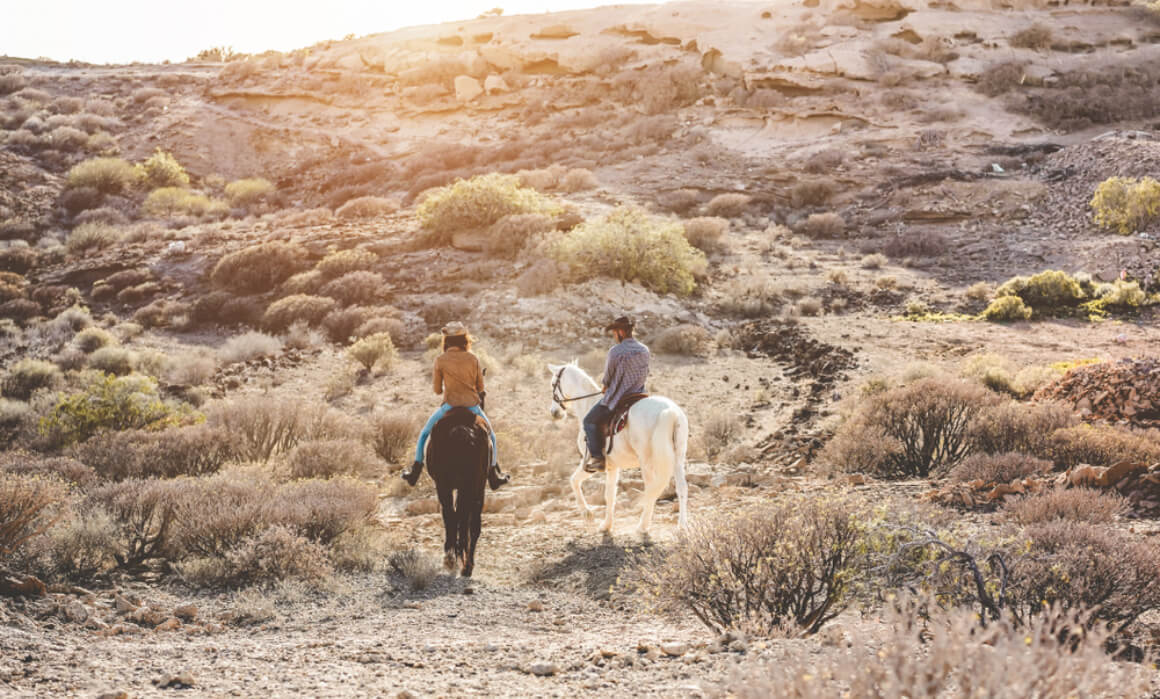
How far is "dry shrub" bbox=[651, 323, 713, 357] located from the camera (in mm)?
18859

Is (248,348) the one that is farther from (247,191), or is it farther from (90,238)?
(247,191)

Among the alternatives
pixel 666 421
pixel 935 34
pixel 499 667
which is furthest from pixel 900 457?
pixel 935 34

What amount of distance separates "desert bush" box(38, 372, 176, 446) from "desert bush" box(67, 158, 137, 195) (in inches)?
1116

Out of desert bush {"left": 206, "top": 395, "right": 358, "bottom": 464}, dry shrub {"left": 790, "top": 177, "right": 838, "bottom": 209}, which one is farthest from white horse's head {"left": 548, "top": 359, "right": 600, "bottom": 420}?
dry shrub {"left": 790, "top": 177, "right": 838, "bottom": 209}

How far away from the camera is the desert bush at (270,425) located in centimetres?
1219

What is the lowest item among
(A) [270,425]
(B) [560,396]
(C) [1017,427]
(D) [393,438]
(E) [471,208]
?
(D) [393,438]

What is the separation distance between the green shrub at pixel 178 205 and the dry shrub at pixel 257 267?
1202 cm

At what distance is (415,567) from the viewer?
7.09 metres

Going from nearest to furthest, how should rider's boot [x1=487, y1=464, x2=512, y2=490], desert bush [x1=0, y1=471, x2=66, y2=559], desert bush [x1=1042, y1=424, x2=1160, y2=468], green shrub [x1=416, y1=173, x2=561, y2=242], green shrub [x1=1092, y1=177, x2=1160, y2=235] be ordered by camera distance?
desert bush [x1=0, y1=471, x2=66, y2=559]
rider's boot [x1=487, y1=464, x2=512, y2=490]
desert bush [x1=1042, y1=424, x2=1160, y2=468]
green shrub [x1=416, y1=173, x2=561, y2=242]
green shrub [x1=1092, y1=177, x2=1160, y2=235]

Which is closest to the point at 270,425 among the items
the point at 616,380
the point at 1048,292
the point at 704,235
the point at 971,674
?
the point at 616,380

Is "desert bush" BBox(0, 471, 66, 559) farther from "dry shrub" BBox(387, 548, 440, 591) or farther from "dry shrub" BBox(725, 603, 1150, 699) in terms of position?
"dry shrub" BBox(725, 603, 1150, 699)

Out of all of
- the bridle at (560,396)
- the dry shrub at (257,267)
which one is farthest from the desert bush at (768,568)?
the dry shrub at (257,267)

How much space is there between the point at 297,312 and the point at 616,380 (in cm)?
1547

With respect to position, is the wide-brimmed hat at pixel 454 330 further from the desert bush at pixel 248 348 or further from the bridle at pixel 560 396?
the desert bush at pixel 248 348
